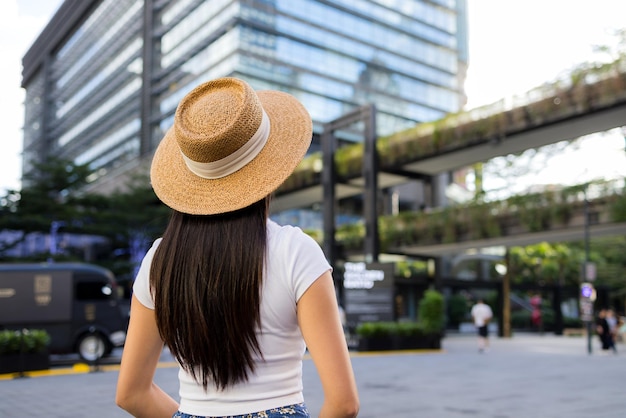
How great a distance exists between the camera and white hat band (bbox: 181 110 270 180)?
1786mm

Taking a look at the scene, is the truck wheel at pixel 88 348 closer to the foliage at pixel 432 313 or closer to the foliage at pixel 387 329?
the foliage at pixel 387 329

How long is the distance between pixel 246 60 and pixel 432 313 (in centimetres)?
3887

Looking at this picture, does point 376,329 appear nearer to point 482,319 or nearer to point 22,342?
point 482,319

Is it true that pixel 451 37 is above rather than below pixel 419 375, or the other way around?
above

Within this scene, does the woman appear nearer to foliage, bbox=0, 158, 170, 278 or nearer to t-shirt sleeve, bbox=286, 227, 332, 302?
t-shirt sleeve, bbox=286, 227, 332, 302

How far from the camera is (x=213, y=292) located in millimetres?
1736

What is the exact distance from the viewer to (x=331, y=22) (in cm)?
6562

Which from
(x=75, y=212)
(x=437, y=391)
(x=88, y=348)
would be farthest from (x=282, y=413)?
(x=75, y=212)

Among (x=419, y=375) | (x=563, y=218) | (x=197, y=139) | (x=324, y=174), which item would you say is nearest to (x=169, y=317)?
(x=197, y=139)

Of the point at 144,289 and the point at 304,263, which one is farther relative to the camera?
the point at 144,289

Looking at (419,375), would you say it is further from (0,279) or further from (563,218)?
(563,218)

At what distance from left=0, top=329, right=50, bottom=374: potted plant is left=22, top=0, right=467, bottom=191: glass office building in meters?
39.0

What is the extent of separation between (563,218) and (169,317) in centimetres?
2693

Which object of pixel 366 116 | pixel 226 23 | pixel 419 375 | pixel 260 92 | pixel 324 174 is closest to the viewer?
pixel 260 92
